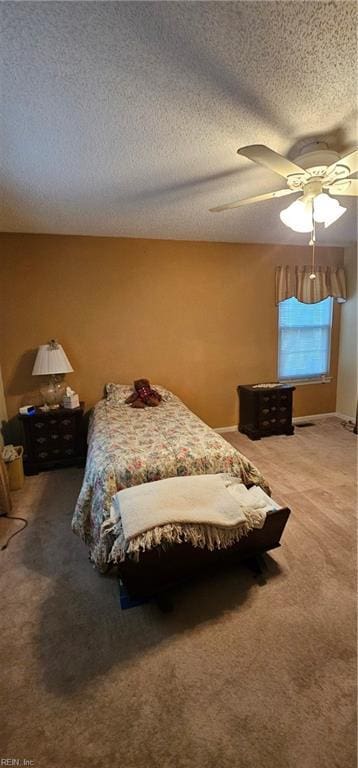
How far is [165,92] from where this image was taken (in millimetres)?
1288

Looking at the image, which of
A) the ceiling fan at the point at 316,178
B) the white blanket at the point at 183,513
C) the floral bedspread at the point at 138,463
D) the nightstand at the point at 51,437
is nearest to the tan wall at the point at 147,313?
the nightstand at the point at 51,437

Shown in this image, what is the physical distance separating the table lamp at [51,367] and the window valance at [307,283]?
8.95 feet

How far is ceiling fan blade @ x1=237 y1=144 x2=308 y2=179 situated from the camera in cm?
134

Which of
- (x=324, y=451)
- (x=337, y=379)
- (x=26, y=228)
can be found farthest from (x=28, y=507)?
(x=337, y=379)

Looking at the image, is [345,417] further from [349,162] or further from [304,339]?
[349,162]

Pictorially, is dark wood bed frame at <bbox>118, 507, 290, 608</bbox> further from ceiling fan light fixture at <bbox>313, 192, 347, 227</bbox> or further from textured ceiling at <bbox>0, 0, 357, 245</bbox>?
textured ceiling at <bbox>0, 0, 357, 245</bbox>

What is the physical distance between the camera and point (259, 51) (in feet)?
3.61

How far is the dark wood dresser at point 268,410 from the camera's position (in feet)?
12.7

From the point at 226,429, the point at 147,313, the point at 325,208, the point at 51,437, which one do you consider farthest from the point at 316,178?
the point at 226,429

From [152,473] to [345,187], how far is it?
1.96 metres

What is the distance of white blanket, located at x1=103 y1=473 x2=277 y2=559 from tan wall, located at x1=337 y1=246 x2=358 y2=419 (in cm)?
327

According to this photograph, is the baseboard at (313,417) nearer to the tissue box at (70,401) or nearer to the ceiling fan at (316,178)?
the tissue box at (70,401)

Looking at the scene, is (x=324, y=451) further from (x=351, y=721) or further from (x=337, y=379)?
(x=351, y=721)

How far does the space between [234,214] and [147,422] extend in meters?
1.94
